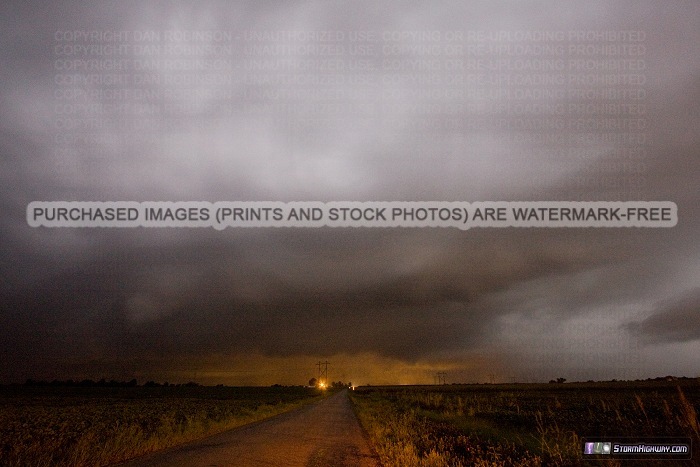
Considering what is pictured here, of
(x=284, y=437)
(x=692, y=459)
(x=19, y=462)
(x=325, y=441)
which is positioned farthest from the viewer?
(x=284, y=437)

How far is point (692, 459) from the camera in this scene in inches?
307

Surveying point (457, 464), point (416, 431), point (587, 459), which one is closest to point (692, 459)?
point (587, 459)

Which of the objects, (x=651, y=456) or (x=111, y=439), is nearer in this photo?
(x=651, y=456)

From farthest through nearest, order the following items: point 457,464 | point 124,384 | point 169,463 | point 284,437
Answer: point 124,384, point 284,437, point 169,463, point 457,464

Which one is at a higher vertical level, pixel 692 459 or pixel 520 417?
pixel 692 459

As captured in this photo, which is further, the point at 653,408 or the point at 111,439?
the point at 653,408

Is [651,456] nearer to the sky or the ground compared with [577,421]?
nearer to the sky

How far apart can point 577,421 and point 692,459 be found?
1983 centimetres

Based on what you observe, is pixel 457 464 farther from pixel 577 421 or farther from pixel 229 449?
pixel 577 421

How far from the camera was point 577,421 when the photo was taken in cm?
2572

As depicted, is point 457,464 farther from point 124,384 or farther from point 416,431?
point 124,384

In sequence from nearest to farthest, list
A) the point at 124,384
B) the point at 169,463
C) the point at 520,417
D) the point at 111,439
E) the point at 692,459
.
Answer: the point at 692,459 → the point at 169,463 → the point at 111,439 → the point at 520,417 → the point at 124,384

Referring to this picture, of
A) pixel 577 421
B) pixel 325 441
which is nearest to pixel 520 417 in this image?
pixel 577 421

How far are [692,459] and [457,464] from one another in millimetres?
3918
